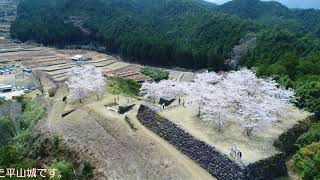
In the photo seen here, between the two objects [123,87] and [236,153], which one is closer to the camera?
[236,153]

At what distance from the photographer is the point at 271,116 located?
29641 millimetres

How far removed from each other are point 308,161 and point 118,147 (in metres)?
11.4

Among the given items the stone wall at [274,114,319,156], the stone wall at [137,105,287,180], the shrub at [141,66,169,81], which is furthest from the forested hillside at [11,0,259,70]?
the stone wall at [137,105,287,180]

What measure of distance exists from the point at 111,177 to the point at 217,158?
6.05m

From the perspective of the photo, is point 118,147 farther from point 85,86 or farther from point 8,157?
point 85,86

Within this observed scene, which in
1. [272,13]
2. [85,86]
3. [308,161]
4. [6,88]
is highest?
[308,161]

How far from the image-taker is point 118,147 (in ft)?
96.7

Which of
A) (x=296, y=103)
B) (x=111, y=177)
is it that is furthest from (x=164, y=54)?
(x=111, y=177)

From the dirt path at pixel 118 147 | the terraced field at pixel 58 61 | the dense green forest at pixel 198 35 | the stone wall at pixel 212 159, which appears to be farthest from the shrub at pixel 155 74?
the stone wall at pixel 212 159

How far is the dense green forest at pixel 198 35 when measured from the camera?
152ft

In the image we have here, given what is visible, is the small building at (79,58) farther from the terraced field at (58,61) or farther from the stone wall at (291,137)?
the stone wall at (291,137)

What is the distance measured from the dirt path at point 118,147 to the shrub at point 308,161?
16.0ft

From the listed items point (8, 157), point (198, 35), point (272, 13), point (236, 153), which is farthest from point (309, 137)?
point (272, 13)

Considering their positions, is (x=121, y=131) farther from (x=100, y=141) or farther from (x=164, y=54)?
(x=164, y=54)
